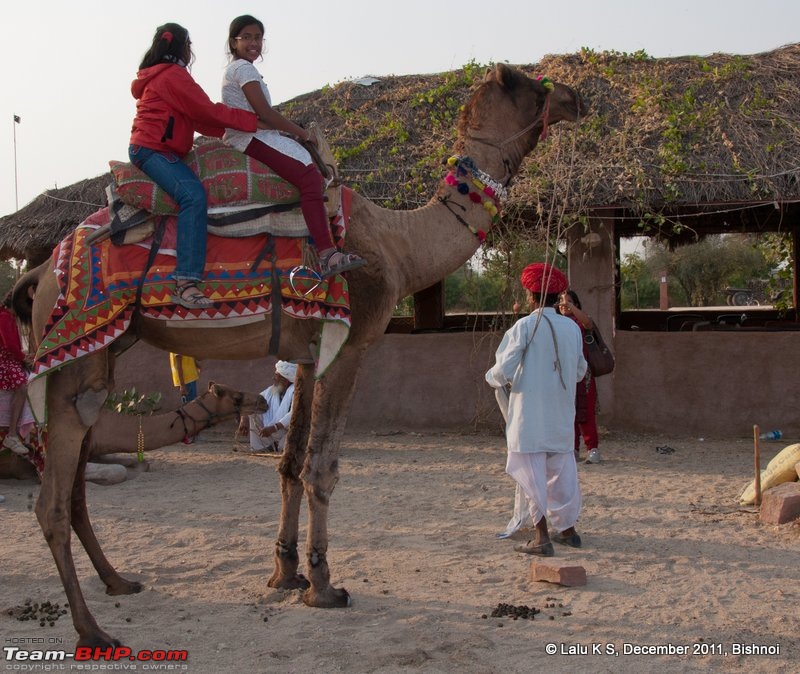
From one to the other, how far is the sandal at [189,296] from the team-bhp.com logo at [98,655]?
166 centimetres

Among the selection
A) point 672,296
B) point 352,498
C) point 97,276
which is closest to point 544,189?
point 352,498

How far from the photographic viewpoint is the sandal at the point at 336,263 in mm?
4699

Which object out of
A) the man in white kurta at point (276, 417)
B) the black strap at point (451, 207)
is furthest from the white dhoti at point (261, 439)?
the black strap at point (451, 207)

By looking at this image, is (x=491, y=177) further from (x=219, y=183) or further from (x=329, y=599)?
(x=329, y=599)

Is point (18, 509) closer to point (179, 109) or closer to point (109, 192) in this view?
point (109, 192)

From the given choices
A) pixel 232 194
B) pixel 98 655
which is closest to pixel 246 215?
pixel 232 194

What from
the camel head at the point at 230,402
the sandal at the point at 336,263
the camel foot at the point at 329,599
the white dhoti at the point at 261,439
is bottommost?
the camel foot at the point at 329,599

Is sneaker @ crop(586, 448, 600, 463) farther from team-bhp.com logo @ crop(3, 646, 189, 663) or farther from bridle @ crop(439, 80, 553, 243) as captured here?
team-bhp.com logo @ crop(3, 646, 189, 663)

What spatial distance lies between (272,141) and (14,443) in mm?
4399

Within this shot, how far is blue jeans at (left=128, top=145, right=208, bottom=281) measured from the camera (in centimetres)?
454

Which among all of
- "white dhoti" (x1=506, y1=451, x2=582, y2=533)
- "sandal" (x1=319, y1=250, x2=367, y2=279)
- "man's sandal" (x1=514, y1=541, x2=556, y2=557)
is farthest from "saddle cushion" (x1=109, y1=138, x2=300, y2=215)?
"man's sandal" (x1=514, y1=541, x2=556, y2=557)

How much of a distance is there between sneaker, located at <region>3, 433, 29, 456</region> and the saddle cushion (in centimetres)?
380

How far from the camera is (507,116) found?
18.0 feet

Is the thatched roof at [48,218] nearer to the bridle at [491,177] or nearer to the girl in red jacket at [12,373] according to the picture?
the girl in red jacket at [12,373]
